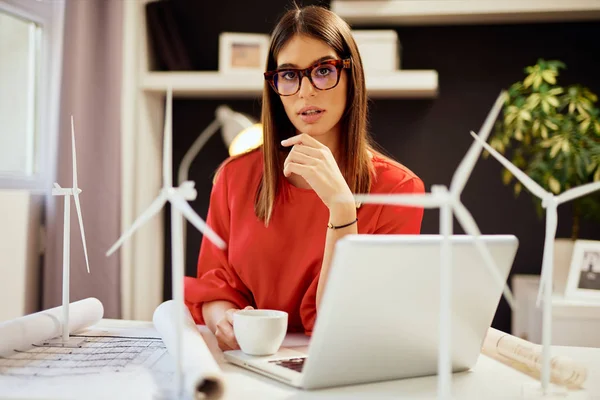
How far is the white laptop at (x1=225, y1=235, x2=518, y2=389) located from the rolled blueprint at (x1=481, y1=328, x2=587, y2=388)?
8cm

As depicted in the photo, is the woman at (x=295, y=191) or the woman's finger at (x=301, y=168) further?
the woman at (x=295, y=191)

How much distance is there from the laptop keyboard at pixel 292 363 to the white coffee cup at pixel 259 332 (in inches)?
1.6

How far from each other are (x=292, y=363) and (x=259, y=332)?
73 millimetres

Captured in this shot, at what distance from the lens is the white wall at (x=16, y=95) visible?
8.12 feet

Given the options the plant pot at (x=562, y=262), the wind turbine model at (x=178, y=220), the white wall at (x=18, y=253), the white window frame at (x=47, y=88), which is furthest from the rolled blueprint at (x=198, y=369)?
the plant pot at (x=562, y=262)

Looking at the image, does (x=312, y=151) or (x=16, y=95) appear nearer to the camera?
(x=312, y=151)

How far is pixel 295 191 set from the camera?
5.16 feet

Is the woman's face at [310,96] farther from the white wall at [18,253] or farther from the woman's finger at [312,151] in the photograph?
the white wall at [18,253]

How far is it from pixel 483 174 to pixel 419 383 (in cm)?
254

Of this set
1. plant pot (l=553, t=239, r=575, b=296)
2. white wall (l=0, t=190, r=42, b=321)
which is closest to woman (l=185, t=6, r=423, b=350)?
white wall (l=0, t=190, r=42, b=321)

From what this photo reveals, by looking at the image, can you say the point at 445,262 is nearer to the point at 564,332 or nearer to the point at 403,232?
the point at 403,232

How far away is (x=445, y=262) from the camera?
708 millimetres

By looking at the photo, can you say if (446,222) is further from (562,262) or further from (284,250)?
(562,262)

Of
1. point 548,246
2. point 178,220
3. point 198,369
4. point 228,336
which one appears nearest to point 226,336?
point 228,336
